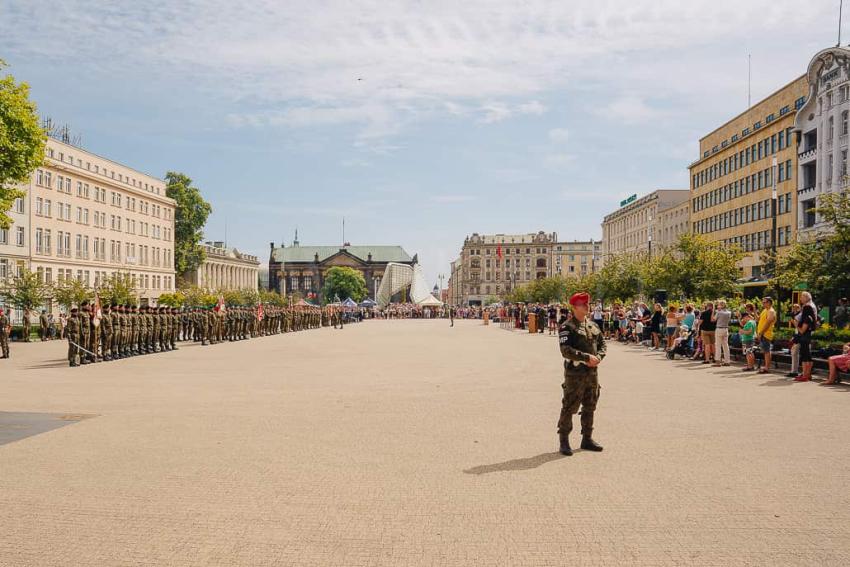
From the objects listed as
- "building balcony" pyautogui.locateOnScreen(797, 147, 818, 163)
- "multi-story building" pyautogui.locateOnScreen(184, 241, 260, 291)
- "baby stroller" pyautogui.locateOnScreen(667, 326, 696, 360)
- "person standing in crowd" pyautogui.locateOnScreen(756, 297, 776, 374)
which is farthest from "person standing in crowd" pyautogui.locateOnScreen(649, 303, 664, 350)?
"multi-story building" pyautogui.locateOnScreen(184, 241, 260, 291)

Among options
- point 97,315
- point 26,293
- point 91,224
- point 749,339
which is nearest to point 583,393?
point 749,339

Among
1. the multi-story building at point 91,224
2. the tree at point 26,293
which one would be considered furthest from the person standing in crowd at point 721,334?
the multi-story building at point 91,224

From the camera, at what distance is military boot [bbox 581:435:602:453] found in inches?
370

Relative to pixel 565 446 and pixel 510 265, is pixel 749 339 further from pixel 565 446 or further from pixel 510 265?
pixel 510 265

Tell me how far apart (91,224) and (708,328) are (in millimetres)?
66844

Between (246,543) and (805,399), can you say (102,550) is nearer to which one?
(246,543)

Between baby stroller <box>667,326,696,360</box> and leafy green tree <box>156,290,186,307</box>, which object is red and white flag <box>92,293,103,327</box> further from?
leafy green tree <box>156,290,186,307</box>

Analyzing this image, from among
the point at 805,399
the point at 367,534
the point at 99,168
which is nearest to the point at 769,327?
the point at 805,399

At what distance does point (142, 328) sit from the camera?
94.0ft

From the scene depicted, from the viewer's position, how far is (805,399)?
14430mm

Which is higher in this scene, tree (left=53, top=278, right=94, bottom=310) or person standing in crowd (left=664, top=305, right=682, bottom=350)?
tree (left=53, top=278, right=94, bottom=310)

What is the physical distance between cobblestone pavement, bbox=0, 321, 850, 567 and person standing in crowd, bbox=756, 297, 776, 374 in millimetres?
3886

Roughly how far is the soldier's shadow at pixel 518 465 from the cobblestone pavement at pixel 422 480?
0.05 meters

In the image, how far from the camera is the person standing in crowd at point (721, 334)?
22.1m
